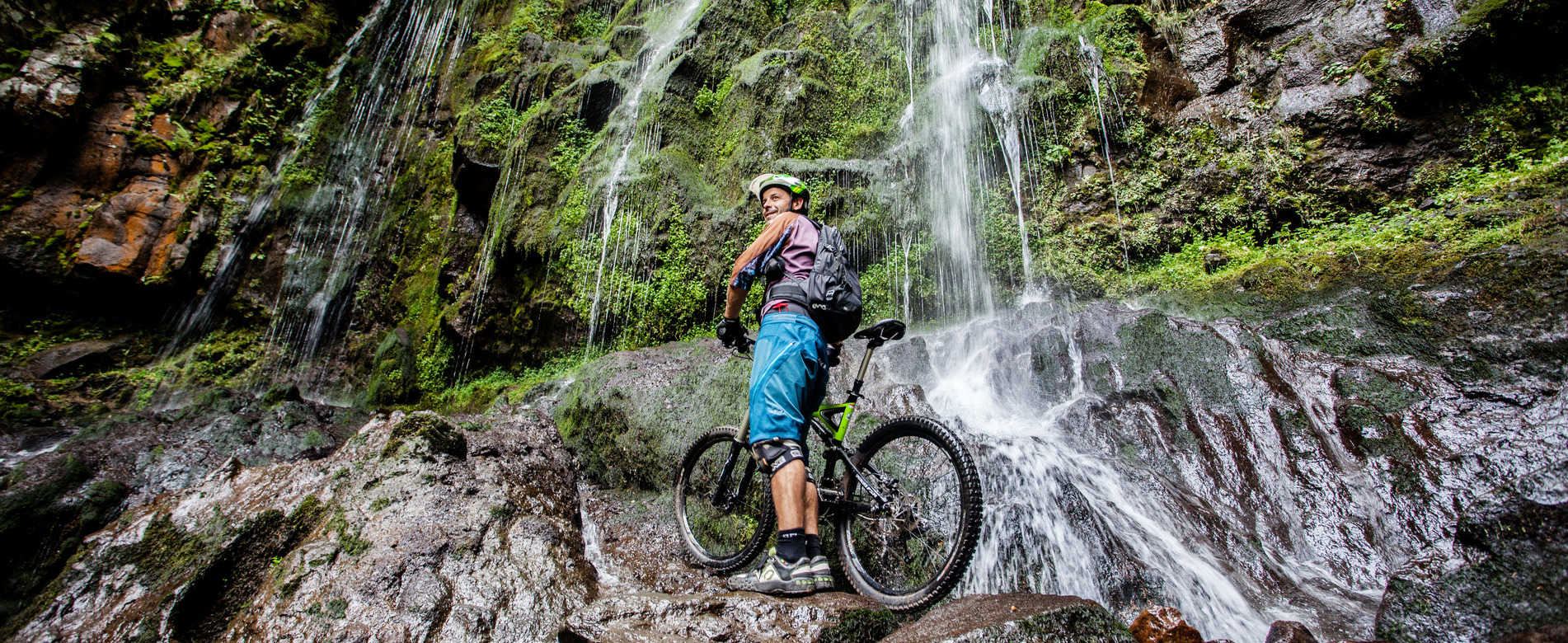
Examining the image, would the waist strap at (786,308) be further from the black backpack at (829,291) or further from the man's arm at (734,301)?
the man's arm at (734,301)

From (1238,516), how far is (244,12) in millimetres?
21625

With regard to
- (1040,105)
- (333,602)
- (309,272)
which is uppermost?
(1040,105)

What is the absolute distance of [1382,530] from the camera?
322 centimetres

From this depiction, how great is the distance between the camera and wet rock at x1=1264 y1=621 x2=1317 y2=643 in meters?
2.08

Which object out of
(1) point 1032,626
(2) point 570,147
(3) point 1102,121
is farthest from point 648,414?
(3) point 1102,121

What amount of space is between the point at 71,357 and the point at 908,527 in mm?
15911

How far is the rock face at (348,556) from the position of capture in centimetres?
286

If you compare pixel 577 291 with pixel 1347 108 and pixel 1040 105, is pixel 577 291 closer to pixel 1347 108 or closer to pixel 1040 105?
pixel 1040 105

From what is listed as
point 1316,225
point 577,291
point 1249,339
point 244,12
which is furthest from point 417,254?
point 1316,225

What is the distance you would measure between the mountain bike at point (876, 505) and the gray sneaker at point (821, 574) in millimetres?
275

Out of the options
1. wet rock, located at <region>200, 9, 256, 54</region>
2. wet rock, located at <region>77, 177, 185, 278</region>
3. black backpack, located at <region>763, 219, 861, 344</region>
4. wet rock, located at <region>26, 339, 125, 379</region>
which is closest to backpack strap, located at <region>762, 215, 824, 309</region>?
black backpack, located at <region>763, 219, 861, 344</region>

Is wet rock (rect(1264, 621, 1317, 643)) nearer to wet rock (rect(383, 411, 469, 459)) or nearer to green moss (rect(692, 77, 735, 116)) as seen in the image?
wet rock (rect(383, 411, 469, 459))

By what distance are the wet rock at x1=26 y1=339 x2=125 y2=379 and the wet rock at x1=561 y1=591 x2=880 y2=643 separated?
14.4m

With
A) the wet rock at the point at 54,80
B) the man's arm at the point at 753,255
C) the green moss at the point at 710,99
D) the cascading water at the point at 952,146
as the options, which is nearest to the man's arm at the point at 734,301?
the man's arm at the point at 753,255
